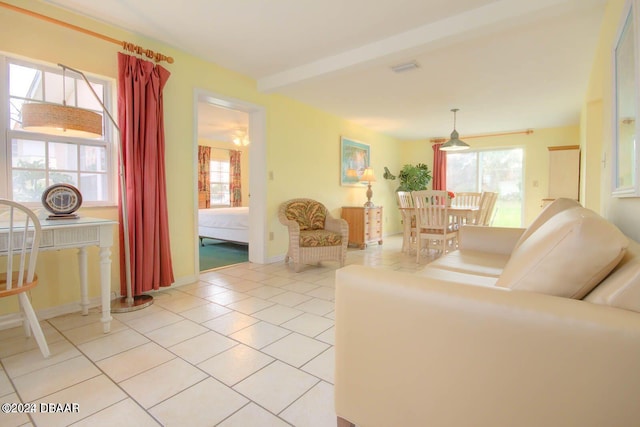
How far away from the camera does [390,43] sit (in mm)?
2820

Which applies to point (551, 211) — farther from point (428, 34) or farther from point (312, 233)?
point (312, 233)

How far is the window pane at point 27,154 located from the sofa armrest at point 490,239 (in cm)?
350

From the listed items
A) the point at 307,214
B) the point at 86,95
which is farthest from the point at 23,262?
the point at 307,214

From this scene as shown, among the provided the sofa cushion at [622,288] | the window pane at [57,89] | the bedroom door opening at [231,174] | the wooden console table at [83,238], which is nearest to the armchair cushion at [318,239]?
the bedroom door opening at [231,174]

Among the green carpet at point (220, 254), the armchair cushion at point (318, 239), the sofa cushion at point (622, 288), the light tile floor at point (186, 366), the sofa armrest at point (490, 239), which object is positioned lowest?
the light tile floor at point (186, 366)

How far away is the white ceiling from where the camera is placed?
2336mm

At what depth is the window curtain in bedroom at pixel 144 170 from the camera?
2.60 metres

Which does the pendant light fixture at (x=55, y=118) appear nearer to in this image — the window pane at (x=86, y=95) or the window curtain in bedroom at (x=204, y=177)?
the window pane at (x=86, y=95)

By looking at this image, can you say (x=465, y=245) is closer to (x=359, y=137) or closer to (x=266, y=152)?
(x=266, y=152)

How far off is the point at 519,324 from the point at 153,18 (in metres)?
3.22

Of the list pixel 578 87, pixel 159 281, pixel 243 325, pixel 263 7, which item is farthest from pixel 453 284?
pixel 578 87

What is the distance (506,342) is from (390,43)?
280 cm

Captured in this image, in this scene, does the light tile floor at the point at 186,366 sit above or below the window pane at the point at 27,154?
below

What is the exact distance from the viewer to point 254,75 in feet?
12.3
